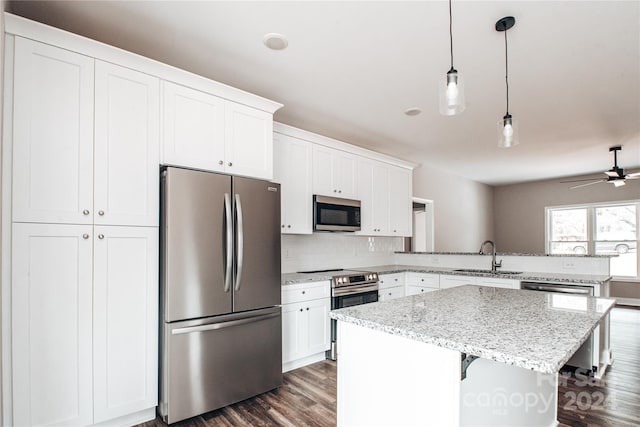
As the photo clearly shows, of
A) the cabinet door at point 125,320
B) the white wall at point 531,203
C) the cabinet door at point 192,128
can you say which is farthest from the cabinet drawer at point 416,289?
the white wall at point 531,203

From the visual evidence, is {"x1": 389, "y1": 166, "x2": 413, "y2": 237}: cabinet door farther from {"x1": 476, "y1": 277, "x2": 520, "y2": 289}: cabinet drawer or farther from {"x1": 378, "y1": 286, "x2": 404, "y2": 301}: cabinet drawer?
{"x1": 476, "y1": 277, "x2": 520, "y2": 289}: cabinet drawer

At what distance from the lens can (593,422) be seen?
228 cm

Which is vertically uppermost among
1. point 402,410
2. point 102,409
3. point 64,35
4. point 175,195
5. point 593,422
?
point 64,35

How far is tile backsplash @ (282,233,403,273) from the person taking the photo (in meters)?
3.88

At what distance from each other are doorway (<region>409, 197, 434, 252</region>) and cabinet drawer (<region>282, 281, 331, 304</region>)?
3.22 m

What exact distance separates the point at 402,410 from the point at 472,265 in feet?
11.3

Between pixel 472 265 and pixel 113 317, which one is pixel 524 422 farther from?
pixel 472 265

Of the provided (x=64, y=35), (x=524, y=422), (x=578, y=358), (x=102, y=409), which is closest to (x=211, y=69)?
(x=64, y=35)

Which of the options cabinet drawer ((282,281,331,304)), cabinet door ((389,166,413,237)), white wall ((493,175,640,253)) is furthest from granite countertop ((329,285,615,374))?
white wall ((493,175,640,253))

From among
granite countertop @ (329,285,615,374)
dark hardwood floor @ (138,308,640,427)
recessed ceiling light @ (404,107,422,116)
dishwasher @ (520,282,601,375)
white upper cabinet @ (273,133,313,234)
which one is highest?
recessed ceiling light @ (404,107,422,116)

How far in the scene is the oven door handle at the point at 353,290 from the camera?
11.4 ft

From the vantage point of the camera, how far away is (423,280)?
4.30 metres

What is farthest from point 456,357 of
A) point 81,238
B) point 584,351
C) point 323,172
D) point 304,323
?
point 323,172

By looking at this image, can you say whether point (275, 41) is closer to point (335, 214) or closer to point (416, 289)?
point (335, 214)
